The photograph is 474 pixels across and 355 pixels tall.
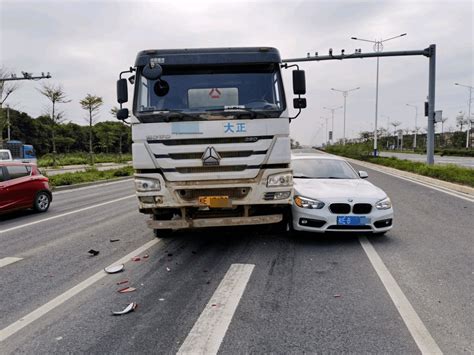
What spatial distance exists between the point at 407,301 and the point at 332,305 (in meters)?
0.83

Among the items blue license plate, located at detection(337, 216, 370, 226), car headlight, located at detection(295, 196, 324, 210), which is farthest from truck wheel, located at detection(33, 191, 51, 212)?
blue license plate, located at detection(337, 216, 370, 226)

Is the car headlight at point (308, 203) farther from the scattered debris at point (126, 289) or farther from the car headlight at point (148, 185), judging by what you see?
the scattered debris at point (126, 289)

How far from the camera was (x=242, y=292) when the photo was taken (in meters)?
4.41

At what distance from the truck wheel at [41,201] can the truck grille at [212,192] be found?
6913 mm

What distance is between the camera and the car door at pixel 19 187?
10023 mm

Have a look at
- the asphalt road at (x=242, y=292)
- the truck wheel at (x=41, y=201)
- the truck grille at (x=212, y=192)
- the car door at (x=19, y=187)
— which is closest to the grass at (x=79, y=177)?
the truck wheel at (x=41, y=201)

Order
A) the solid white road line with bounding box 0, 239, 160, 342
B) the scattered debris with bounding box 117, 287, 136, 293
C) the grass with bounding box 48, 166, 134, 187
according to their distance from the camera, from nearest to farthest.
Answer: the solid white road line with bounding box 0, 239, 160, 342 → the scattered debris with bounding box 117, 287, 136, 293 → the grass with bounding box 48, 166, 134, 187

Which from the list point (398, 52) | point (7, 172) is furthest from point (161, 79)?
point (398, 52)

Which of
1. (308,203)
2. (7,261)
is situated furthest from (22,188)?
(308,203)

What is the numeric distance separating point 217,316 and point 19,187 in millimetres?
8599

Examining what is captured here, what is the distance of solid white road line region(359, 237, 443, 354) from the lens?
323 centimetres

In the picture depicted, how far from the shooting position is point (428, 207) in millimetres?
10156

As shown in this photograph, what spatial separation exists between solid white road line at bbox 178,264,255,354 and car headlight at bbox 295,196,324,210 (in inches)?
69.6

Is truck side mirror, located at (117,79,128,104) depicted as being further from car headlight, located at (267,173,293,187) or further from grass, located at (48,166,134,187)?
grass, located at (48,166,134,187)
